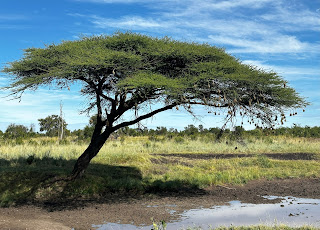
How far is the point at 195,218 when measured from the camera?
912 centimetres

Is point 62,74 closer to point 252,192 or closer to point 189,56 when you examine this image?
point 189,56

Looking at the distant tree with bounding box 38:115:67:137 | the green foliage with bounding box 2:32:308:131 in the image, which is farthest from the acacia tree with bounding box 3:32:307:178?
the distant tree with bounding box 38:115:67:137

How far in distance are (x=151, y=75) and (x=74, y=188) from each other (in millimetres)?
5159

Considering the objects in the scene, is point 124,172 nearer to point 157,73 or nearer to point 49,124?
point 157,73

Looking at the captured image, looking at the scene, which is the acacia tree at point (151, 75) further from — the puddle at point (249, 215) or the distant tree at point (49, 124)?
the distant tree at point (49, 124)

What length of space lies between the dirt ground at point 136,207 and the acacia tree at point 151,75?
2.44 metres

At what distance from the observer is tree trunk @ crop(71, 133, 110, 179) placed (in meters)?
12.9

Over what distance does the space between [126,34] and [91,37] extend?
168cm

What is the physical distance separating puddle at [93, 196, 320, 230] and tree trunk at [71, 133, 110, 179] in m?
3.89

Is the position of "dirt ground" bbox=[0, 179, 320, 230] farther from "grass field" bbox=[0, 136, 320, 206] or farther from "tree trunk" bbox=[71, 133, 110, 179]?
"tree trunk" bbox=[71, 133, 110, 179]

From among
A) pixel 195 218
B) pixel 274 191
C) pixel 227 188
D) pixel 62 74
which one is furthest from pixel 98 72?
pixel 274 191

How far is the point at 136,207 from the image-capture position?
424 inches

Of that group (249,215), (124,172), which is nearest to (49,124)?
(124,172)

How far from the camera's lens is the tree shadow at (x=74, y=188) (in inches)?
473
